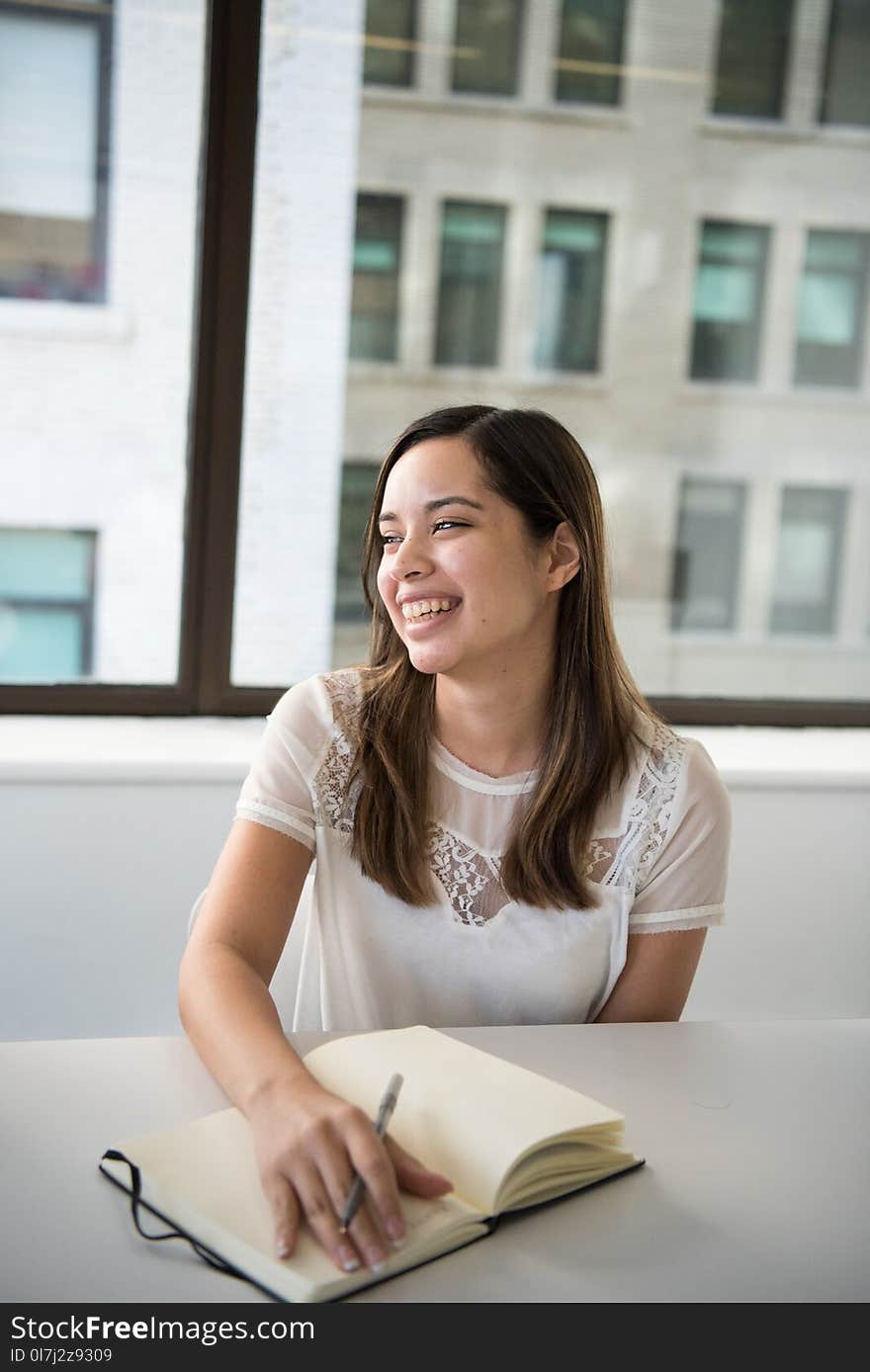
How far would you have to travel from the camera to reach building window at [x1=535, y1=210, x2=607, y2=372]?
299 centimetres

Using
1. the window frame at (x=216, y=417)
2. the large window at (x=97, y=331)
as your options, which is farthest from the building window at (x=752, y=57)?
the large window at (x=97, y=331)

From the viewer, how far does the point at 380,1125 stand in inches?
39.0

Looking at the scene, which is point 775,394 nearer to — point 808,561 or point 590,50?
point 808,561

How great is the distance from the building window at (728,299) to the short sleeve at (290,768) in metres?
1.79

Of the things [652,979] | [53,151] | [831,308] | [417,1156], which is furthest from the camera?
[831,308]

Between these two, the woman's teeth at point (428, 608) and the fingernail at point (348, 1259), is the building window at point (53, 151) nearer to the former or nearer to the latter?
the woman's teeth at point (428, 608)

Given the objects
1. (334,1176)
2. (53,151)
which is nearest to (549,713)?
(334,1176)

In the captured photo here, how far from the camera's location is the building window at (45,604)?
9.27 ft

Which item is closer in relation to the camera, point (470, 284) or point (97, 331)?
point (97, 331)

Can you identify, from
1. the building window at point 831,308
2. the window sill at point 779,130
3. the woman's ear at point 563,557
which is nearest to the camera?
the woman's ear at point 563,557

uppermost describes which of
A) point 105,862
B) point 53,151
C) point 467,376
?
point 53,151

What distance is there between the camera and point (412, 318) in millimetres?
2938

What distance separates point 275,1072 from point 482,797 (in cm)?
54
